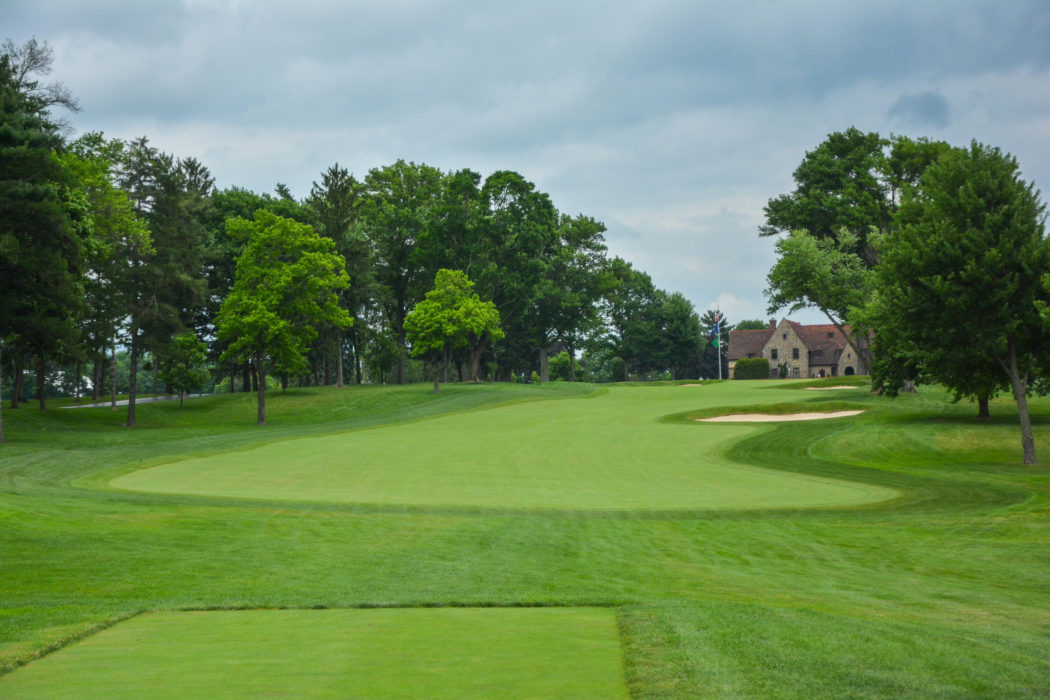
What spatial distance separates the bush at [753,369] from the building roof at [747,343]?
31.7ft

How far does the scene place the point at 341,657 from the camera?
20.1 feet

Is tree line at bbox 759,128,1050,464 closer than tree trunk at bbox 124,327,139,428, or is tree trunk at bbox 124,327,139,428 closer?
tree line at bbox 759,128,1050,464

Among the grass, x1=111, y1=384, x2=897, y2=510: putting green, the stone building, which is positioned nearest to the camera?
the grass

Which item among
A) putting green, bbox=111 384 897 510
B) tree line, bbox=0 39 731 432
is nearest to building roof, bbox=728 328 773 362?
tree line, bbox=0 39 731 432

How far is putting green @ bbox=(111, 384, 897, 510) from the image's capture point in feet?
62.0

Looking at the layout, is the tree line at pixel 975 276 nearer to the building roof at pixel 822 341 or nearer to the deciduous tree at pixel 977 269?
the deciduous tree at pixel 977 269

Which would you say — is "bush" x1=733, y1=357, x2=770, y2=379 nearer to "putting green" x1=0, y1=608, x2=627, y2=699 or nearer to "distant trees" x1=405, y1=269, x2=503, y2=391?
"distant trees" x1=405, y1=269, x2=503, y2=391

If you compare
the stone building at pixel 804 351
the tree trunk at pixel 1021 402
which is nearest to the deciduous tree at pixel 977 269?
the tree trunk at pixel 1021 402

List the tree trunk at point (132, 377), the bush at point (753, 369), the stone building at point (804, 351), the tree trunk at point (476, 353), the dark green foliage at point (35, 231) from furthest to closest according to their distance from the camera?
the stone building at point (804, 351) < the bush at point (753, 369) < the tree trunk at point (476, 353) < the tree trunk at point (132, 377) < the dark green foliage at point (35, 231)

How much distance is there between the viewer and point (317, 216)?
224 ft

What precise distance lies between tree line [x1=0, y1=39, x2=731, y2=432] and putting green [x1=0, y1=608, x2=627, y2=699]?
109 ft

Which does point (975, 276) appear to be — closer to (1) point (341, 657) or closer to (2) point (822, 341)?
(1) point (341, 657)

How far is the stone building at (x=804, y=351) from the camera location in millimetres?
108688

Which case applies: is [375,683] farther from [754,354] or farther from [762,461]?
[754,354]
